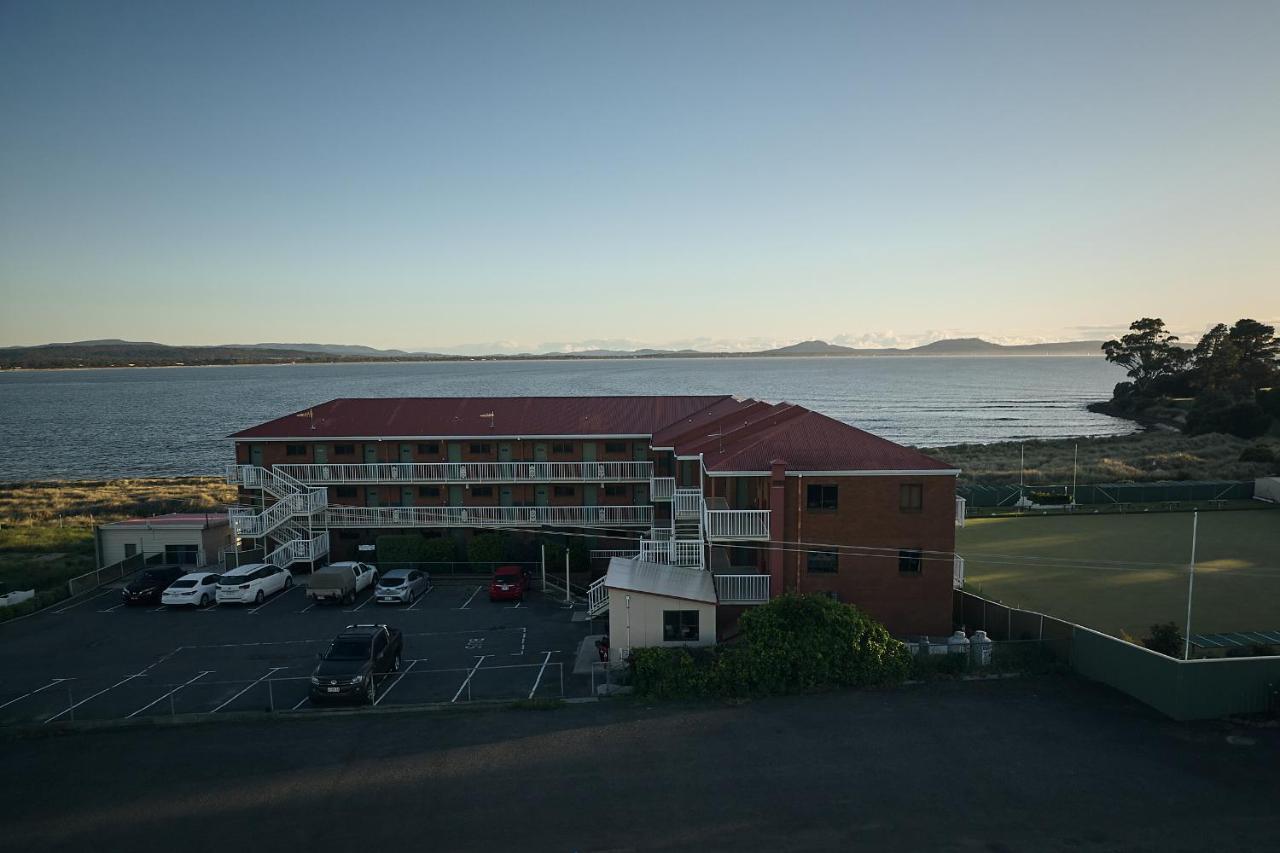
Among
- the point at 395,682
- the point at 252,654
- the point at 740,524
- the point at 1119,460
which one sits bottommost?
the point at 1119,460

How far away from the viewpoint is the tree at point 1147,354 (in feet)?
461

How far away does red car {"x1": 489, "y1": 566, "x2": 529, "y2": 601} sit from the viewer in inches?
1266

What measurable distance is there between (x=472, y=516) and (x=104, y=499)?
4527 centimetres

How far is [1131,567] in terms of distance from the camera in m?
33.3

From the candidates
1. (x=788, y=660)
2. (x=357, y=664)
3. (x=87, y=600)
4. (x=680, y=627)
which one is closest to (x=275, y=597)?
(x=87, y=600)

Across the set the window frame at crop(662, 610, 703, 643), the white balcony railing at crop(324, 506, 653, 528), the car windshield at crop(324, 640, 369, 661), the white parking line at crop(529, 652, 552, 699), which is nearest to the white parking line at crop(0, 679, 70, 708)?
the car windshield at crop(324, 640, 369, 661)

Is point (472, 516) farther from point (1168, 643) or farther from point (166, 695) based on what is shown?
point (1168, 643)

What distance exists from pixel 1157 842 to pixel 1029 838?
7.23 ft

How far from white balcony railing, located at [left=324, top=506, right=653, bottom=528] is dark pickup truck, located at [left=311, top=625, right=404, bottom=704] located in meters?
13.6

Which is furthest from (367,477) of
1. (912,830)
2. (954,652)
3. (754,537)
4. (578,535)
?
(912,830)

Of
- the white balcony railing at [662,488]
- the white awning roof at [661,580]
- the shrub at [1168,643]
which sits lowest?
the shrub at [1168,643]

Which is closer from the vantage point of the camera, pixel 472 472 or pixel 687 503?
pixel 687 503

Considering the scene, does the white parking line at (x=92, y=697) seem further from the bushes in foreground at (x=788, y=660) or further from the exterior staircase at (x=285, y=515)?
the bushes in foreground at (x=788, y=660)

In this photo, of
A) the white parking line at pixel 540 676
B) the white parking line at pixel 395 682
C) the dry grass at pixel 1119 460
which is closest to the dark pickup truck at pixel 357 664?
the white parking line at pixel 395 682
